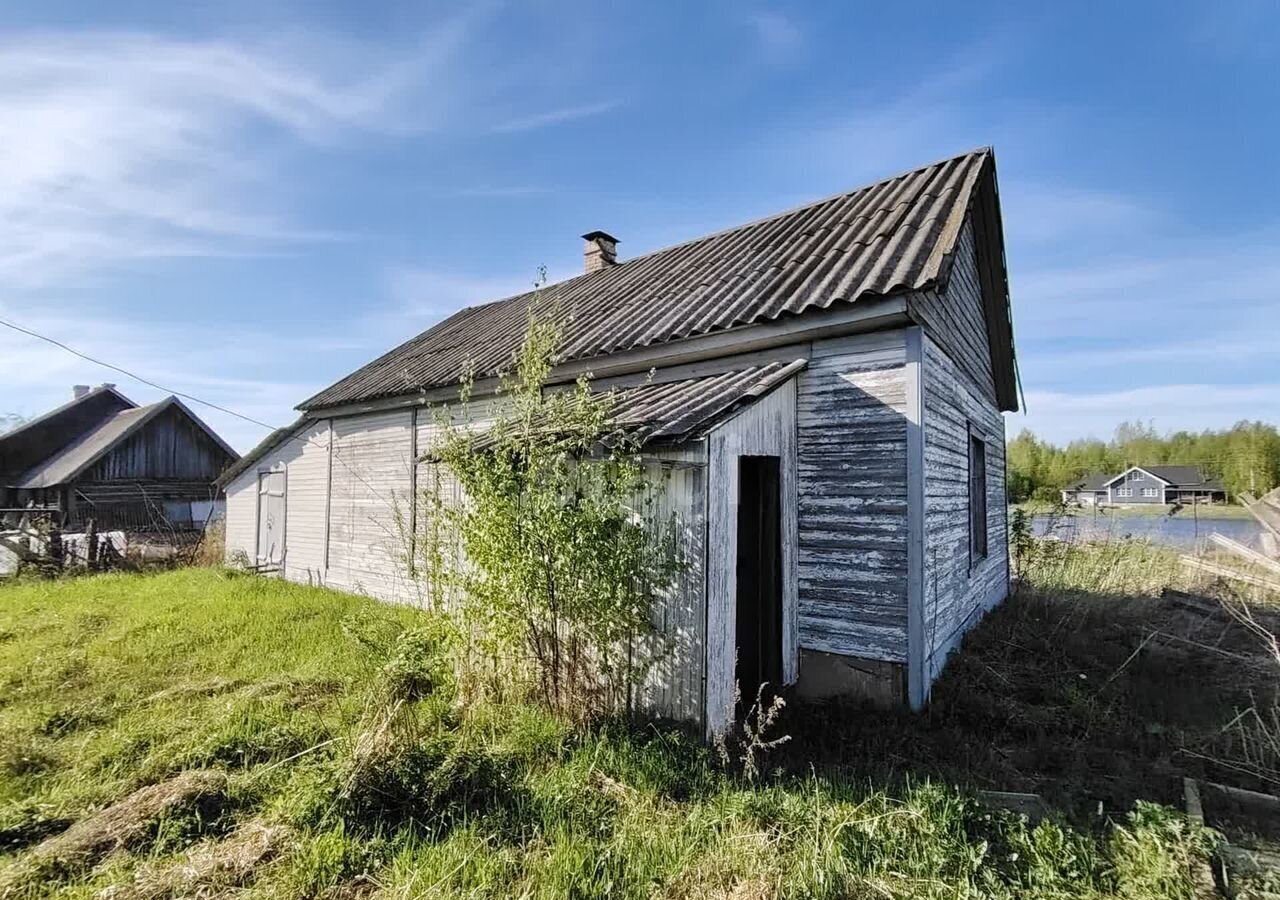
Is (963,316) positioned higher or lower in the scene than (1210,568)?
higher

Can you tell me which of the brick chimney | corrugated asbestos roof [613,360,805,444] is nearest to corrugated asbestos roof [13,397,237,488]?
the brick chimney

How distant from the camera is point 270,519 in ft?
44.8

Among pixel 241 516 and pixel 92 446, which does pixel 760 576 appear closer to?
pixel 241 516

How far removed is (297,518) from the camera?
12859 millimetres

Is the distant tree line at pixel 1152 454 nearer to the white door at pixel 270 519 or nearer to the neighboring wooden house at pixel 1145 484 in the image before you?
the neighboring wooden house at pixel 1145 484

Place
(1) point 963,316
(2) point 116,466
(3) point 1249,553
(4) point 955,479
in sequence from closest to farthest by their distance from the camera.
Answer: (3) point 1249,553 < (4) point 955,479 < (1) point 963,316 < (2) point 116,466

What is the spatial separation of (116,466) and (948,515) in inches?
993

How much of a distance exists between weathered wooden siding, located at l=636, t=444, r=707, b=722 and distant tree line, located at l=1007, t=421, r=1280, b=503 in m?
41.7

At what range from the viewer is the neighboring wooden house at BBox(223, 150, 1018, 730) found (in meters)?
4.78

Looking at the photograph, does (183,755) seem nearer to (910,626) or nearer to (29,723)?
(29,723)

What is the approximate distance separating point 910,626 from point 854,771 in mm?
1740

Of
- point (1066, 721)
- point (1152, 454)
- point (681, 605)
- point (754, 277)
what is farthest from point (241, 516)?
point (1152, 454)

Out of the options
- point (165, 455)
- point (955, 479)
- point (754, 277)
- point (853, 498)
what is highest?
point (754, 277)

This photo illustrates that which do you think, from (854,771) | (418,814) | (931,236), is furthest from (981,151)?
(418,814)
